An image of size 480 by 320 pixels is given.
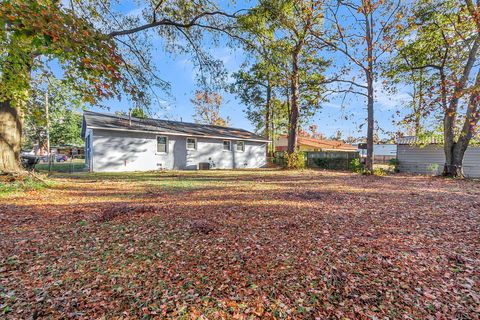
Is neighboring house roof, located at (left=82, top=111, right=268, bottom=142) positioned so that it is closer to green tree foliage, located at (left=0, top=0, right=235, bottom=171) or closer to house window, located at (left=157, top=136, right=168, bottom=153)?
house window, located at (left=157, top=136, right=168, bottom=153)

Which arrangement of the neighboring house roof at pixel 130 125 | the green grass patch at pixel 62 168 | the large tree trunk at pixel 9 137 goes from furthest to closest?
the green grass patch at pixel 62 168 < the neighboring house roof at pixel 130 125 < the large tree trunk at pixel 9 137

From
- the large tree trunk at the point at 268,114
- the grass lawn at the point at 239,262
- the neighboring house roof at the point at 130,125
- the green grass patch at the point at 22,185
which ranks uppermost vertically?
the large tree trunk at the point at 268,114

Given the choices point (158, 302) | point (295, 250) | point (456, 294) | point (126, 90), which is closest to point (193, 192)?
point (126, 90)

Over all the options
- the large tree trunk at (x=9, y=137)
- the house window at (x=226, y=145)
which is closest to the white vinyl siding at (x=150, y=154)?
the house window at (x=226, y=145)

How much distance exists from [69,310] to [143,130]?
13614 millimetres

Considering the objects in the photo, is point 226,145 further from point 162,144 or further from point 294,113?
point 294,113

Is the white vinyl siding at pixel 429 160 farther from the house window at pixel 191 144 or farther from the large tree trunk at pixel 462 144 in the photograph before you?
the house window at pixel 191 144

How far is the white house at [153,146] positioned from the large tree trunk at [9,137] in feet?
15.7

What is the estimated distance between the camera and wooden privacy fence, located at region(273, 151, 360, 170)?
1783 cm

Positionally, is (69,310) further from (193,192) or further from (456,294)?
(193,192)

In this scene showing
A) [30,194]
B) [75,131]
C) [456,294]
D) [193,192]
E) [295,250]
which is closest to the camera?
[456,294]

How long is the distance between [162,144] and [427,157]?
1803cm

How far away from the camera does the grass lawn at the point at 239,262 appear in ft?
6.50

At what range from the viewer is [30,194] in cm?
627
